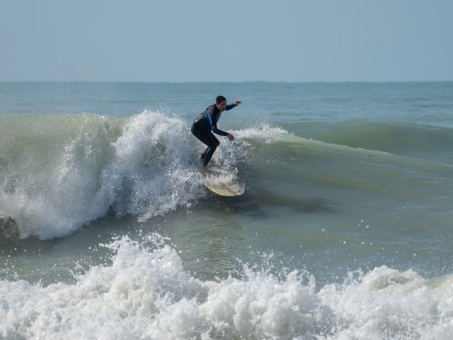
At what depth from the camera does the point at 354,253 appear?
8.41 metres

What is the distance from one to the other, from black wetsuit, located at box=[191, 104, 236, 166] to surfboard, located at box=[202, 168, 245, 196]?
0.34 m

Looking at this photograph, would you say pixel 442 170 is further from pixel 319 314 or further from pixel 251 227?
pixel 319 314

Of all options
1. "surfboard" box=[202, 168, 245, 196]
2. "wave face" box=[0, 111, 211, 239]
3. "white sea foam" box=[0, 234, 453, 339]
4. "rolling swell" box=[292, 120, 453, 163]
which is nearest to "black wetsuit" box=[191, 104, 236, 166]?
"surfboard" box=[202, 168, 245, 196]

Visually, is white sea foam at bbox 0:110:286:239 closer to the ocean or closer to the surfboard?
the ocean

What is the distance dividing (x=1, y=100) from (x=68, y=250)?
27.4 feet

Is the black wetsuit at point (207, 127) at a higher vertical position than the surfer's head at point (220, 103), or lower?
lower

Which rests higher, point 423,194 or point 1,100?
point 1,100

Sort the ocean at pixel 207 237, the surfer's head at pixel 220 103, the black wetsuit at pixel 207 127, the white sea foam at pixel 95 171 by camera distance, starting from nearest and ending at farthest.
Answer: the ocean at pixel 207 237 < the white sea foam at pixel 95 171 < the surfer's head at pixel 220 103 < the black wetsuit at pixel 207 127

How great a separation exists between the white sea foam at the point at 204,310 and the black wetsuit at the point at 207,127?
5.13 metres

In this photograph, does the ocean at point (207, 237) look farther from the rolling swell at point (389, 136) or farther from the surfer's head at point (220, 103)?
the rolling swell at point (389, 136)

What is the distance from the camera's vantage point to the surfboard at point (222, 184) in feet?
36.8

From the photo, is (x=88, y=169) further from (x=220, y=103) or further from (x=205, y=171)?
(x=220, y=103)

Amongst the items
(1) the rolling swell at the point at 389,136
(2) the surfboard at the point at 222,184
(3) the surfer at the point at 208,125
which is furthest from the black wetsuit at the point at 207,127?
(1) the rolling swell at the point at 389,136

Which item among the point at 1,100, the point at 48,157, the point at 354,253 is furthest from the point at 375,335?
the point at 1,100
